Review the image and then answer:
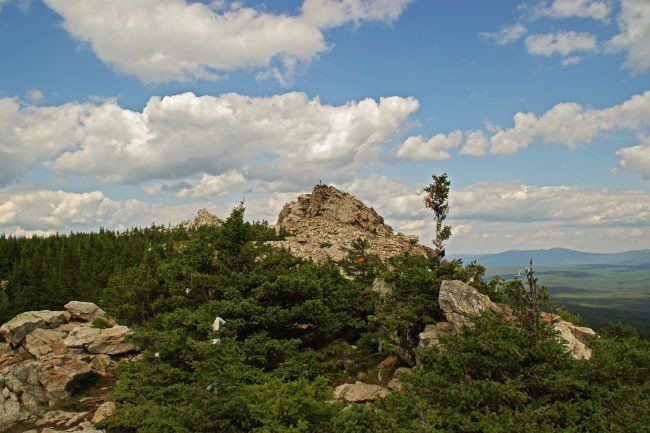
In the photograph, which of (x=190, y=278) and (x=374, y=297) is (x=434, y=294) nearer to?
(x=374, y=297)

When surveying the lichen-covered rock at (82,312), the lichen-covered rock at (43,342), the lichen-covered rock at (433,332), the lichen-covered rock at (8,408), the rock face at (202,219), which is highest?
the rock face at (202,219)

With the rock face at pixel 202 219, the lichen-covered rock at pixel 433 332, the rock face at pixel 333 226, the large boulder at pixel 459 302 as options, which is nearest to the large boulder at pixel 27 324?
the lichen-covered rock at pixel 433 332

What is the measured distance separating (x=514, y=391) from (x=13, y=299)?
5834cm

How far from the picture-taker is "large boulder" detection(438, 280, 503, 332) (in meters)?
20.5

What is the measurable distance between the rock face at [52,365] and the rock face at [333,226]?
38.8 metres

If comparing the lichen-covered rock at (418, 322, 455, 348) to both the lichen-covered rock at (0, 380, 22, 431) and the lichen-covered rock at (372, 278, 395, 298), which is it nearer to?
the lichen-covered rock at (372, 278, 395, 298)

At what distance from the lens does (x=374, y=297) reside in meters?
25.3

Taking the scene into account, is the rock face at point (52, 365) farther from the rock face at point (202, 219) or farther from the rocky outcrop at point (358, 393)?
the rock face at point (202, 219)

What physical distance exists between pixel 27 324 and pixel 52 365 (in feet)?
26.3

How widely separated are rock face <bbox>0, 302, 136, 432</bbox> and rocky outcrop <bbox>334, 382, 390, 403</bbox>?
12234 millimetres

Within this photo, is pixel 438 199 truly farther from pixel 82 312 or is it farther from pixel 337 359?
pixel 82 312

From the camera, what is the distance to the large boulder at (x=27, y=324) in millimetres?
32750

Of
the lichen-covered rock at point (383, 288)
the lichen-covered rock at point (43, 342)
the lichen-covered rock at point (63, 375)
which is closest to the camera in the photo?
the lichen-covered rock at point (383, 288)

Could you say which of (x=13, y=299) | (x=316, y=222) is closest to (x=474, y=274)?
(x=13, y=299)
